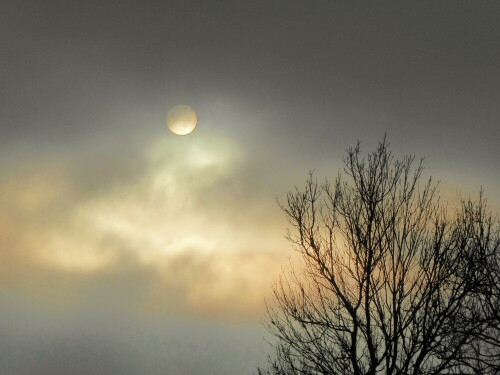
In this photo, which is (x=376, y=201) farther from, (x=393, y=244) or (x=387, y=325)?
(x=387, y=325)

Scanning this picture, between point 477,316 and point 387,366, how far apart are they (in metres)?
5.79

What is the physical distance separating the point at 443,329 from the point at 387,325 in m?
1.42

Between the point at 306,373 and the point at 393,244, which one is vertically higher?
the point at 393,244

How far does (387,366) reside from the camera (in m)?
14.6

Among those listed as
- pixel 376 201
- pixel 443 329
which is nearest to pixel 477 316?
pixel 443 329

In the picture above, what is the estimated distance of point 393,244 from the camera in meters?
15.6

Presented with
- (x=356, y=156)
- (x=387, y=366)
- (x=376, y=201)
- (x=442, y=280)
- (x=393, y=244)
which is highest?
(x=356, y=156)

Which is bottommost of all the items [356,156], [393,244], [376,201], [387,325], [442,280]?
[387,325]

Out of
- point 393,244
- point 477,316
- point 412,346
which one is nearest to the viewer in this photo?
point 412,346

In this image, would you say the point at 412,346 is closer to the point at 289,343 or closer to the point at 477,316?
the point at 289,343

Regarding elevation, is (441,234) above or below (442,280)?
above

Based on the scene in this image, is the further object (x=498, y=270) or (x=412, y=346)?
(x=498, y=270)

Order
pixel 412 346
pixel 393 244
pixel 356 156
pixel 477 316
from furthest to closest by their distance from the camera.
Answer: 1. pixel 477 316
2. pixel 356 156
3. pixel 393 244
4. pixel 412 346

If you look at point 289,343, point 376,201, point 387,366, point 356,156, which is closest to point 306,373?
point 289,343
